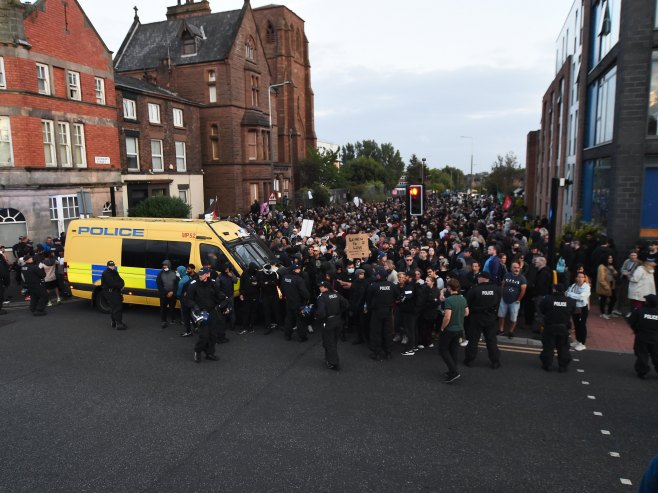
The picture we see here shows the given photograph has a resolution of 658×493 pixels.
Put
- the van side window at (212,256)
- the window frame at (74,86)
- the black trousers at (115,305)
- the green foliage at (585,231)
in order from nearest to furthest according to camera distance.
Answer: the black trousers at (115,305) < the van side window at (212,256) < the green foliage at (585,231) < the window frame at (74,86)

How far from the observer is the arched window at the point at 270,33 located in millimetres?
52688

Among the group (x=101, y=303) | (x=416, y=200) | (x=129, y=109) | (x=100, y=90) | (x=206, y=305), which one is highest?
(x=100, y=90)

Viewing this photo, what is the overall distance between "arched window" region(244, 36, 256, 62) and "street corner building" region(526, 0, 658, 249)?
24.3 meters

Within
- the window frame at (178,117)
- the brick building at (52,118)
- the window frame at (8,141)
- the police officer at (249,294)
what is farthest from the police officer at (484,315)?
the window frame at (178,117)

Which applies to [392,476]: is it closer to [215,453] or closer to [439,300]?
[215,453]

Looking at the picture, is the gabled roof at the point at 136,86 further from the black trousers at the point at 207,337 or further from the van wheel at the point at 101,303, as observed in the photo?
the black trousers at the point at 207,337

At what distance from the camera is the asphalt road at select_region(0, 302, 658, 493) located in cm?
561

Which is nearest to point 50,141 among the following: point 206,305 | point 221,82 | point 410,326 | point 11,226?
point 11,226

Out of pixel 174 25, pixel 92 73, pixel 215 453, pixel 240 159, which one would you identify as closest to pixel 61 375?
pixel 215 453

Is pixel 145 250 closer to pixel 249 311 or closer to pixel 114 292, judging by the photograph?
pixel 114 292

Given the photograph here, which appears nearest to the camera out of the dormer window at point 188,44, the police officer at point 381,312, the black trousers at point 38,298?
the police officer at point 381,312

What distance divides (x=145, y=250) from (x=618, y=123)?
1397 cm

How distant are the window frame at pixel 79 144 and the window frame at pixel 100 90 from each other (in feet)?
6.59

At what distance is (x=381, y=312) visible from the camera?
941 centimetres
